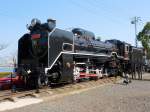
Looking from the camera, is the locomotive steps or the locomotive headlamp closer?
the locomotive steps

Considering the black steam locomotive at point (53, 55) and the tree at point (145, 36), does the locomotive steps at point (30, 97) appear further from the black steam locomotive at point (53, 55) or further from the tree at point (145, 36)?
the tree at point (145, 36)

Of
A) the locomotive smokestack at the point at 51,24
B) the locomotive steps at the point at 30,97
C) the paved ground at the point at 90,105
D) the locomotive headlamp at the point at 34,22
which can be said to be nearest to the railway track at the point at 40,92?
the locomotive steps at the point at 30,97

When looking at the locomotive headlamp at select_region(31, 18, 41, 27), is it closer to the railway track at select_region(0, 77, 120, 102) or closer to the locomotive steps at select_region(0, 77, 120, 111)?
the railway track at select_region(0, 77, 120, 102)

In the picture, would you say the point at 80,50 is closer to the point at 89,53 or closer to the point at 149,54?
the point at 89,53

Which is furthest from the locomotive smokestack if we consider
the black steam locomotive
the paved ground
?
the paved ground

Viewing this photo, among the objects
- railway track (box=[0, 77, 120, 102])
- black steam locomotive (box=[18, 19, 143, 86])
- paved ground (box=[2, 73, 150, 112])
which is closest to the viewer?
paved ground (box=[2, 73, 150, 112])

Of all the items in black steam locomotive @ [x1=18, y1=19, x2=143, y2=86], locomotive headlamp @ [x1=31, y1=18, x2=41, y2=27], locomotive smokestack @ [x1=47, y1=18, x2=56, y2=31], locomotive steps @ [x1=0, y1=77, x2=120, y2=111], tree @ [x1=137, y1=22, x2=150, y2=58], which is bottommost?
locomotive steps @ [x1=0, y1=77, x2=120, y2=111]

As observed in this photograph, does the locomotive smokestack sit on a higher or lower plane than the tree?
lower

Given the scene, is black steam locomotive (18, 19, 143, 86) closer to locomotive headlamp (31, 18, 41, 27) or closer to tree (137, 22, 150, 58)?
locomotive headlamp (31, 18, 41, 27)

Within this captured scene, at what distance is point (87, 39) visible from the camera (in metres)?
20.2

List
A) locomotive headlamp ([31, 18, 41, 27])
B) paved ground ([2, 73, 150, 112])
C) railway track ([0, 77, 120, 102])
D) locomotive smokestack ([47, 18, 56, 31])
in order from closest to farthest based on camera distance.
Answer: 1. paved ground ([2, 73, 150, 112])
2. railway track ([0, 77, 120, 102])
3. locomotive smokestack ([47, 18, 56, 31])
4. locomotive headlamp ([31, 18, 41, 27])

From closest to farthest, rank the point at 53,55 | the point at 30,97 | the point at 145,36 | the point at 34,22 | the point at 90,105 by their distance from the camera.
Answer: the point at 90,105, the point at 30,97, the point at 53,55, the point at 34,22, the point at 145,36

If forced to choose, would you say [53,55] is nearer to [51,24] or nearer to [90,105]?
[51,24]

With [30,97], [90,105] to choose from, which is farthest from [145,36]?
[90,105]
